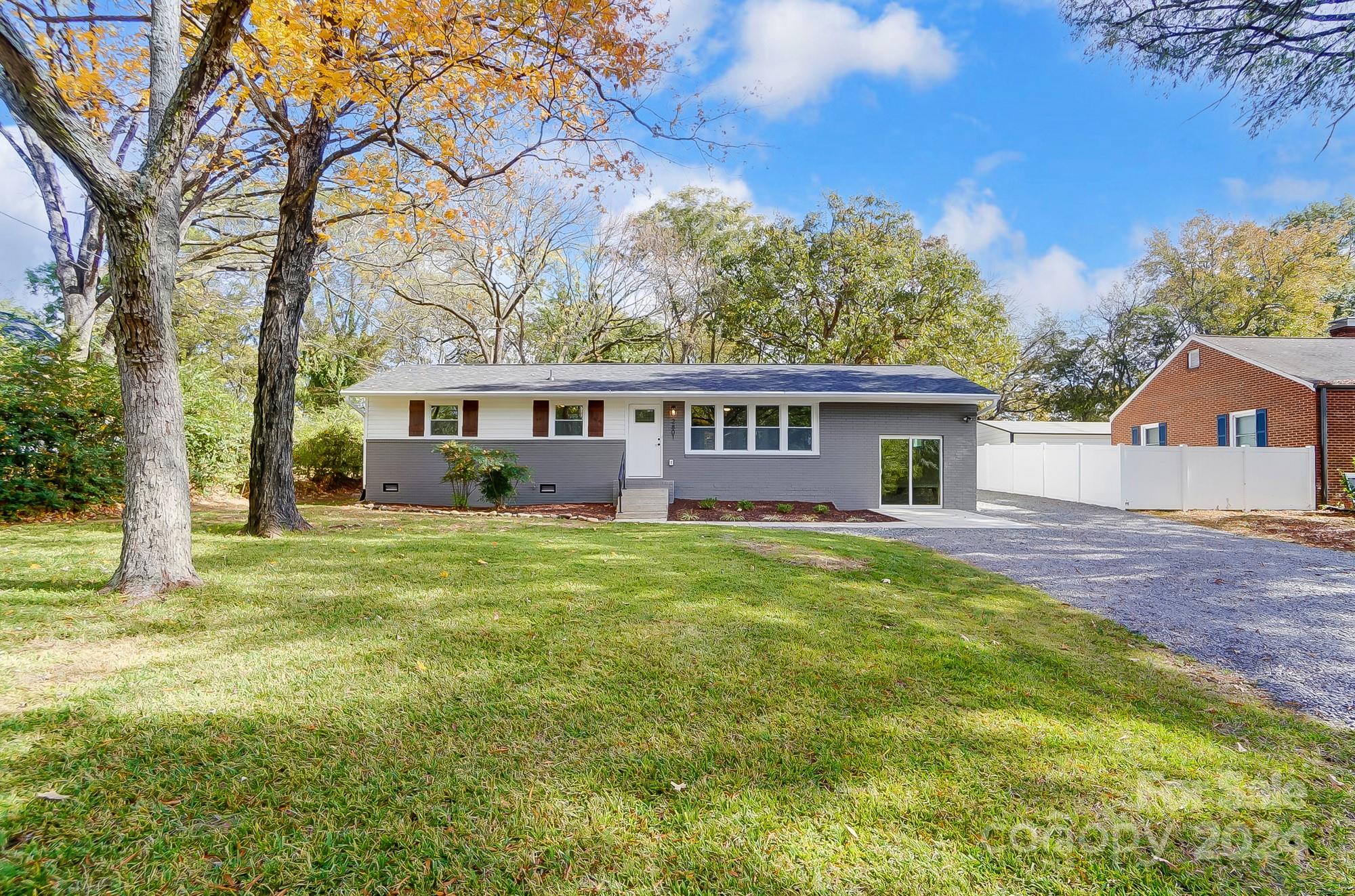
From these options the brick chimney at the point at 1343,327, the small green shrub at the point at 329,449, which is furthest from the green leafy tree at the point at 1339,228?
the small green shrub at the point at 329,449

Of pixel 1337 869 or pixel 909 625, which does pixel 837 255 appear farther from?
pixel 1337 869

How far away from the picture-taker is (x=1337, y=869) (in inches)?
72.5

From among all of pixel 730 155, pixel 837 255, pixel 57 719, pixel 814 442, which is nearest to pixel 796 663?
pixel 57 719

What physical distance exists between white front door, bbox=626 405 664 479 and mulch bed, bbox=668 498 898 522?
3.59 ft

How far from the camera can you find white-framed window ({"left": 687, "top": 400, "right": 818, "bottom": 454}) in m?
13.9

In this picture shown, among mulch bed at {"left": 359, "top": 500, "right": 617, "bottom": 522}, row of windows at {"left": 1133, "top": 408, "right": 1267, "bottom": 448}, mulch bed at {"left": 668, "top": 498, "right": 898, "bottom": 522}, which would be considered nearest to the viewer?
mulch bed at {"left": 359, "top": 500, "right": 617, "bottom": 522}

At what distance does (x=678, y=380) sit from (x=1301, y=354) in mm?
17491

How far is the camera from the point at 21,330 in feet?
30.7

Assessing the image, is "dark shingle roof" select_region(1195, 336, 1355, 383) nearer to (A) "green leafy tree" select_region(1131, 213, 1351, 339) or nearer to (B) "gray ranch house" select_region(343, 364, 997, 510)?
(B) "gray ranch house" select_region(343, 364, 997, 510)

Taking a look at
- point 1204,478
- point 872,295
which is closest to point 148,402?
point 1204,478

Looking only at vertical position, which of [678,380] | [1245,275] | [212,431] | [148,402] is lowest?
[148,402]

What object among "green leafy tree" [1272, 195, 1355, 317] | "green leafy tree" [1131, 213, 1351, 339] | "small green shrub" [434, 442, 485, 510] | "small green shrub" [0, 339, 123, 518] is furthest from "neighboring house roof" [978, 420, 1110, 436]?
"small green shrub" [0, 339, 123, 518]

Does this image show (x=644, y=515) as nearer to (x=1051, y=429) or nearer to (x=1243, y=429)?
(x=1243, y=429)

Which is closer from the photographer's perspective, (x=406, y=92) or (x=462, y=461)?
(x=406, y=92)
